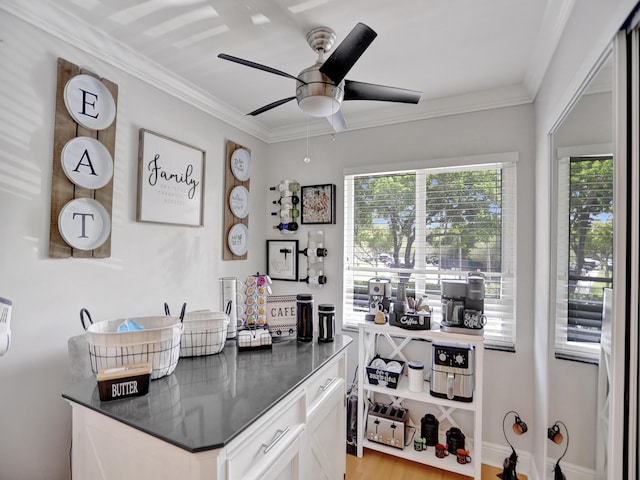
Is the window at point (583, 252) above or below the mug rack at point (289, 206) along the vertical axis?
below

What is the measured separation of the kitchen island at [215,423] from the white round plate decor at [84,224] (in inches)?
31.0

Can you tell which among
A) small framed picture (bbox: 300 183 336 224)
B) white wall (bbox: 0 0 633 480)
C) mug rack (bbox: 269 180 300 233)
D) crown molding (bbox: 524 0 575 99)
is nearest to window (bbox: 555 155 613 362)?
white wall (bbox: 0 0 633 480)

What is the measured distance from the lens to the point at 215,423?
3.11 feet

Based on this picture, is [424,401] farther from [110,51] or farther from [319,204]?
[110,51]

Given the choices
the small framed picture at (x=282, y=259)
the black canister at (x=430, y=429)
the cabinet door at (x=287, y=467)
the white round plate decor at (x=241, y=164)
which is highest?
the white round plate decor at (x=241, y=164)

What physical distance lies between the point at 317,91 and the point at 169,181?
48.7 inches

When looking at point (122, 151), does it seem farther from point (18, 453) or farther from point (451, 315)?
point (451, 315)

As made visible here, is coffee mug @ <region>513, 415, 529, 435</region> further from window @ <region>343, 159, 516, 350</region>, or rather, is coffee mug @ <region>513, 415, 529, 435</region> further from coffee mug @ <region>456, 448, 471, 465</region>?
window @ <region>343, 159, 516, 350</region>

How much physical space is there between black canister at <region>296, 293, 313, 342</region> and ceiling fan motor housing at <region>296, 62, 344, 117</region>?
103cm

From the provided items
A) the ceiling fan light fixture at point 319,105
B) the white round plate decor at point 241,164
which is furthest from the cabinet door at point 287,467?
the white round plate decor at point 241,164

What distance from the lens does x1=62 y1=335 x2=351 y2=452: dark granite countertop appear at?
915 millimetres

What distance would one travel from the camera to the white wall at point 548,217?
44.0 inches

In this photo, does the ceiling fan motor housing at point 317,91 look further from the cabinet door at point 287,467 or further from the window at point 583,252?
the cabinet door at point 287,467

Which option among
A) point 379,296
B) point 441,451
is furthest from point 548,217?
point 441,451
